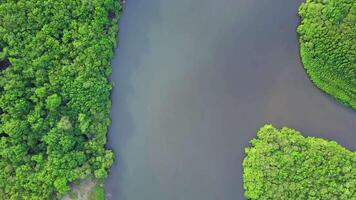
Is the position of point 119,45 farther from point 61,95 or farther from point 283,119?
point 283,119

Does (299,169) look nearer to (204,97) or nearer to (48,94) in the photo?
(204,97)

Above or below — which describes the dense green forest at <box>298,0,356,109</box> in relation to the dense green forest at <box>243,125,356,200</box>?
above

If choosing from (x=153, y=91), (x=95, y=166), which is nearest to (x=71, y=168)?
(x=95, y=166)

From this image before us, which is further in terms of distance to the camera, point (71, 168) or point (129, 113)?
point (129, 113)

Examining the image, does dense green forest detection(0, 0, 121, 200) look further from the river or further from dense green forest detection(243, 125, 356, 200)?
dense green forest detection(243, 125, 356, 200)

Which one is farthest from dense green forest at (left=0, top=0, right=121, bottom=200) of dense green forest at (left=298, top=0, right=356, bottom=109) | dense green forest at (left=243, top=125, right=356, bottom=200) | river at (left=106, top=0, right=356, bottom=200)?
dense green forest at (left=298, top=0, right=356, bottom=109)

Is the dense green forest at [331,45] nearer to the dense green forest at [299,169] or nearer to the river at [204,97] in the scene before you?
the river at [204,97]
